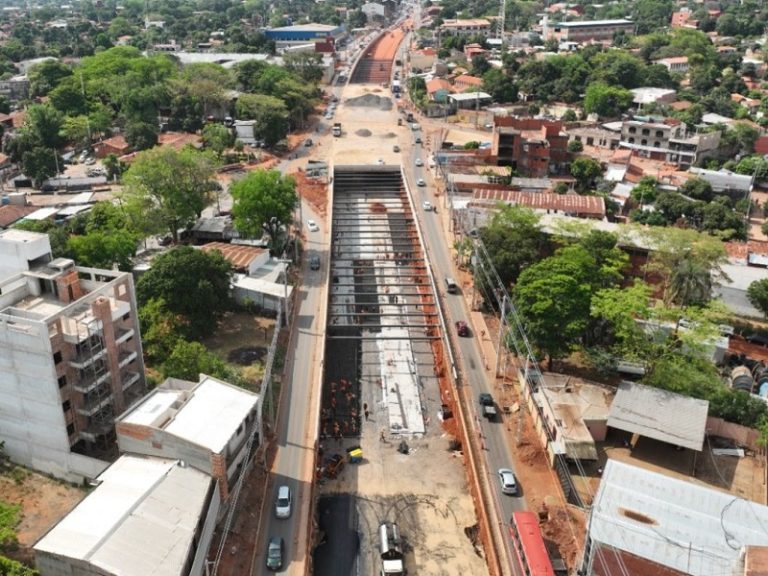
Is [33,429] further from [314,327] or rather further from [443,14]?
[443,14]

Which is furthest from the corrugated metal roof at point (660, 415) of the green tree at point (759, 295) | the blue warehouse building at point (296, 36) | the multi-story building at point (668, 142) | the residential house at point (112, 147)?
the blue warehouse building at point (296, 36)

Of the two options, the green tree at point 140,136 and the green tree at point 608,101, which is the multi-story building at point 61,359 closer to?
the green tree at point 140,136

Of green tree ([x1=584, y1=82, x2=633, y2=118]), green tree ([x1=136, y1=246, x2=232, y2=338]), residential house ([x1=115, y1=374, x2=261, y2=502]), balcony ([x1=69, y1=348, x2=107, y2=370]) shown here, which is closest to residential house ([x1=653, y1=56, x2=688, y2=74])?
green tree ([x1=584, y1=82, x2=633, y2=118])

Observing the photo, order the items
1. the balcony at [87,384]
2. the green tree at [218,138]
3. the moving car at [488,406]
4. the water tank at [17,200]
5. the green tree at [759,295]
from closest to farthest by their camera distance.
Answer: the balcony at [87,384] < the moving car at [488,406] < the green tree at [759,295] < the water tank at [17,200] < the green tree at [218,138]

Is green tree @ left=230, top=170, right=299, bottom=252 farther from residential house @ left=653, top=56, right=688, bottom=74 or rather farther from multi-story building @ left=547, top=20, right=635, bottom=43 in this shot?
multi-story building @ left=547, top=20, right=635, bottom=43

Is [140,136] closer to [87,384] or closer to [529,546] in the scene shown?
[87,384]

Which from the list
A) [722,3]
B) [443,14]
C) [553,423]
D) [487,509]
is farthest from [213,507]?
[722,3]
